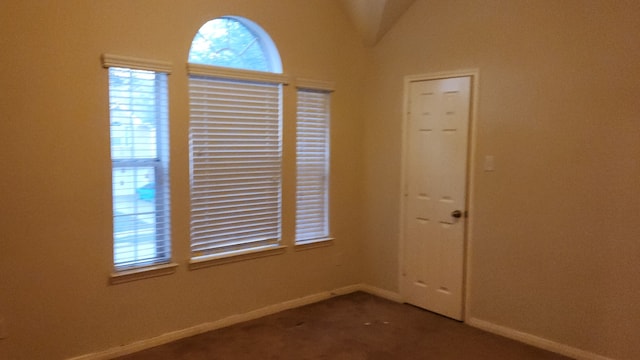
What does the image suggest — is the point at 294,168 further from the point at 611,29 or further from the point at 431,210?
the point at 611,29

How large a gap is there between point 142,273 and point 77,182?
763 mm

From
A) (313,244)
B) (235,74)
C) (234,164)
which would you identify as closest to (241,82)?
(235,74)

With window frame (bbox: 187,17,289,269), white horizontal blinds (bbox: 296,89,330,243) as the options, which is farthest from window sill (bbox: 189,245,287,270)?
white horizontal blinds (bbox: 296,89,330,243)

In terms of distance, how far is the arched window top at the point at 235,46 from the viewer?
→ 381 centimetres

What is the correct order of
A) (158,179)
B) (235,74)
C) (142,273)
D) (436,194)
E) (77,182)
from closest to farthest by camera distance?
(77,182), (142,273), (158,179), (235,74), (436,194)

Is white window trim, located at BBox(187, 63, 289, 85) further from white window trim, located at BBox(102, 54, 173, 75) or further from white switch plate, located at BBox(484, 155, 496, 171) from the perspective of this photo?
white switch plate, located at BBox(484, 155, 496, 171)

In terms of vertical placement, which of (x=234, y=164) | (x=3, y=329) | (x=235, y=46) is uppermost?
(x=235, y=46)

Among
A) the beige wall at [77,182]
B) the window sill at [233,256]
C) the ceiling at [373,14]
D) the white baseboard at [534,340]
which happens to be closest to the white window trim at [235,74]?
the beige wall at [77,182]

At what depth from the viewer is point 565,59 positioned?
11.5 feet

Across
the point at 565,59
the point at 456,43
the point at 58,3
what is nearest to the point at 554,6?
the point at 565,59

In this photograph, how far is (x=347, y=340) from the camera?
3760 mm

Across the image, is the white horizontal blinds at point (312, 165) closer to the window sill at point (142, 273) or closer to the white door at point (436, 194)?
the white door at point (436, 194)

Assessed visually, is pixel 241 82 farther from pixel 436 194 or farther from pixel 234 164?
pixel 436 194

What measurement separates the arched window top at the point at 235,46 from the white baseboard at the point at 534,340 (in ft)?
8.60
